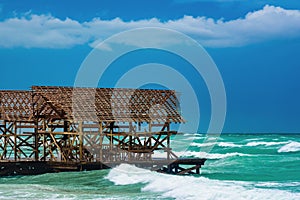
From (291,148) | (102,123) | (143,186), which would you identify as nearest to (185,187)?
(143,186)

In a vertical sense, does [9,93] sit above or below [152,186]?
above

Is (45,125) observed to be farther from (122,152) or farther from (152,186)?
(152,186)

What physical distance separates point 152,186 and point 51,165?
8.97 metres

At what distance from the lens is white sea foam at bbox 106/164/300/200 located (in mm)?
27188

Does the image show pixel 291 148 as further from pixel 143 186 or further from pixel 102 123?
pixel 143 186

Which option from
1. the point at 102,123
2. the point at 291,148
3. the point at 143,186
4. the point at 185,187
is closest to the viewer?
the point at 185,187

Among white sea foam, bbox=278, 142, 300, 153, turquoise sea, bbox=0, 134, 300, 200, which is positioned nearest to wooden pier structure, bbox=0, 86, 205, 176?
turquoise sea, bbox=0, 134, 300, 200

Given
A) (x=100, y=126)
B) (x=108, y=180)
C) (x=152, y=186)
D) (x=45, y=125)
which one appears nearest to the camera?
(x=152, y=186)

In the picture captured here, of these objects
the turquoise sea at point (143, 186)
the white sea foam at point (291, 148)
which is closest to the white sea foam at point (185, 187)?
the turquoise sea at point (143, 186)

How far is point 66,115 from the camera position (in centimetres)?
3659

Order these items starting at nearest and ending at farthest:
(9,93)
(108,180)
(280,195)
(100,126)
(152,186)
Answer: (280,195) < (152,186) < (108,180) < (100,126) < (9,93)

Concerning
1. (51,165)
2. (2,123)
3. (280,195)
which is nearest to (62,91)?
(51,165)

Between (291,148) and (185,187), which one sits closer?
(185,187)

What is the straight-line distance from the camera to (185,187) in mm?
29578
